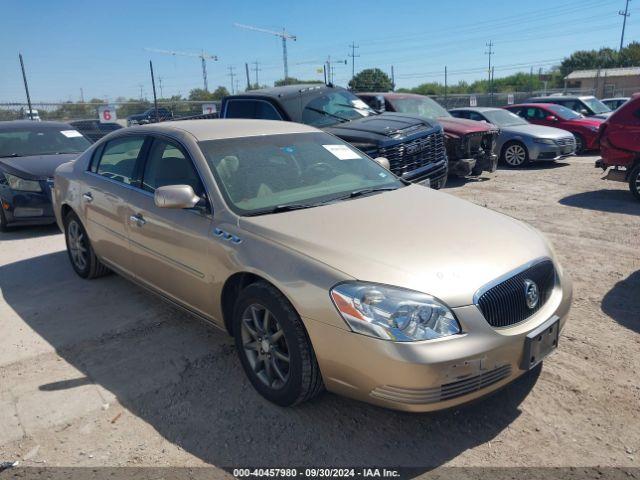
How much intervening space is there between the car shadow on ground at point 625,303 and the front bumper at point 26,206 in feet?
23.0

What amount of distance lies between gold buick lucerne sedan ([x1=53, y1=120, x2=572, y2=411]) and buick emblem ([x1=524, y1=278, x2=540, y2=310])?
0.4 inches

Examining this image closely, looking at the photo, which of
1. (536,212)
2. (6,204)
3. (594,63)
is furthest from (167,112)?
(594,63)

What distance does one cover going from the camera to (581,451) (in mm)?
2648

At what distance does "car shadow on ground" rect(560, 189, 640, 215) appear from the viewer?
25.5 ft

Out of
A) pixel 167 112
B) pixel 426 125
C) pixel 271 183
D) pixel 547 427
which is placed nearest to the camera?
pixel 547 427

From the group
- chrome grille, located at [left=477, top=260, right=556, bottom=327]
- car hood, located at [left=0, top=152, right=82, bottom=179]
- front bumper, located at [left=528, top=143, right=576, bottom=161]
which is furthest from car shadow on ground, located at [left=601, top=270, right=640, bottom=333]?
front bumper, located at [left=528, top=143, right=576, bottom=161]

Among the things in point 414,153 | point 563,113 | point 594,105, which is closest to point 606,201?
point 414,153

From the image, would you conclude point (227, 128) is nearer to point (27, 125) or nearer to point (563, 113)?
point (27, 125)

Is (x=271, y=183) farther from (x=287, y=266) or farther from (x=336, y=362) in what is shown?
(x=336, y=362)

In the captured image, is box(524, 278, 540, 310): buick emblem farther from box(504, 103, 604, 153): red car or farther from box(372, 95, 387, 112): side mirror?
box(504, 103, 604, 153): red car

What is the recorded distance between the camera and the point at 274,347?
3.04m

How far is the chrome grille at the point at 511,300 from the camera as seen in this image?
2.63 m

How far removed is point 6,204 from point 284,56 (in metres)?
61.0

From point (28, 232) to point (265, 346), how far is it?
6237mm
